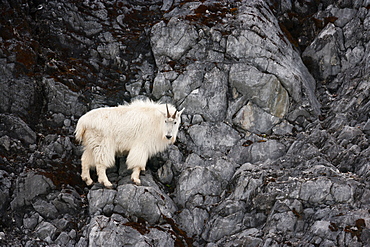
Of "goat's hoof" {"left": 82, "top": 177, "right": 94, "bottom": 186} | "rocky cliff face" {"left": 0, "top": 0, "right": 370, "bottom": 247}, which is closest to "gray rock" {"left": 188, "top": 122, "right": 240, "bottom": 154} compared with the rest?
"rocky cliff face" {"left": 0, "top": 0, "right": 370, "bottom": 247}

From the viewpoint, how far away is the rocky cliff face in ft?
44.2

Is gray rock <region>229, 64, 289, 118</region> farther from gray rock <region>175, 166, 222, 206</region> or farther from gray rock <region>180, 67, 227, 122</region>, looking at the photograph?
gray rock <region>175, 166, 222, 206</region>

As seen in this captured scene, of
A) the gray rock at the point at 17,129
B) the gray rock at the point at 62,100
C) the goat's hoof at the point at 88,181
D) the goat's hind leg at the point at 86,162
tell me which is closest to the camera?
the goat's hoof at the point at 88,181

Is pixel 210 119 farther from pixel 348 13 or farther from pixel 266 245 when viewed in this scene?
pixel 348 13

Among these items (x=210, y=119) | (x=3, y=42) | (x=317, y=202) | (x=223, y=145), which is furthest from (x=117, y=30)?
(x=317, y=202)

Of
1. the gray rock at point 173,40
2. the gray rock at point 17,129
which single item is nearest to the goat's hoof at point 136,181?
the gray rock at point 17,129

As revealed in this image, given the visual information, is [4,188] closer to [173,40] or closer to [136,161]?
[136,161]

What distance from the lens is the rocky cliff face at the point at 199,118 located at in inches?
531

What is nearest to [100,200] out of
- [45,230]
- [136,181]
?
[136,181]

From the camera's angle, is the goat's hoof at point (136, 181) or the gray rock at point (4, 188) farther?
the goat's hoof at point (136, 181)

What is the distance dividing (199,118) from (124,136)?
4.10m

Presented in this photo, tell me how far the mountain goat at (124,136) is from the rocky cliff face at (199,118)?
0.81 m

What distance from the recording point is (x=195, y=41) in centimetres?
2005

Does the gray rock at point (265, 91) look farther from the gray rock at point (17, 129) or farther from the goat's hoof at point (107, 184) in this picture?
the gray rock at point (17, 129)
